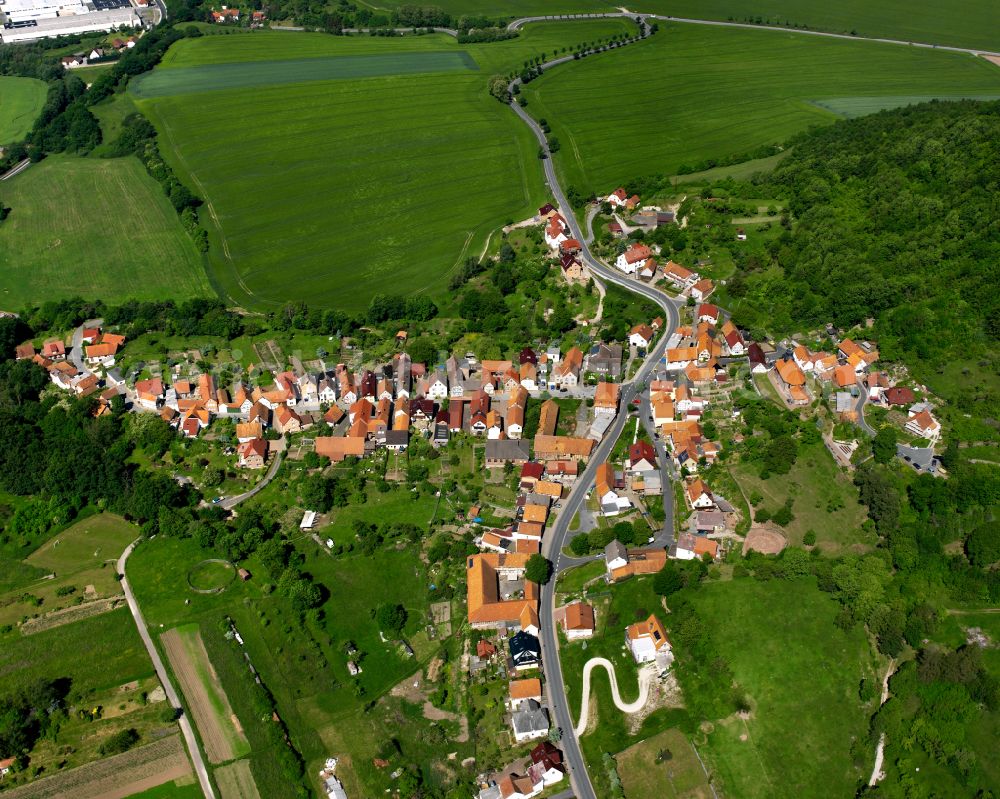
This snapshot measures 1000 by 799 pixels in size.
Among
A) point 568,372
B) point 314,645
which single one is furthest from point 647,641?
point 568,372

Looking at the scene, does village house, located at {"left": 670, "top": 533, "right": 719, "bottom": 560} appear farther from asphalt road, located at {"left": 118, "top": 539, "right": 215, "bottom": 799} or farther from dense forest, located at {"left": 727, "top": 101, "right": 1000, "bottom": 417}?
asphalt road, located at {"left": 118, "top": 539, "right": 215, "bottom": 799}

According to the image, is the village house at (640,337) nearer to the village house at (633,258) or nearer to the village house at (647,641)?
the village house at (633,258)

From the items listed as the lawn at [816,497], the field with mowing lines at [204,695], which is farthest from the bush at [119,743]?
the lawn at [816,497]

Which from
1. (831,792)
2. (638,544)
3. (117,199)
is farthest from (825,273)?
(117,199)

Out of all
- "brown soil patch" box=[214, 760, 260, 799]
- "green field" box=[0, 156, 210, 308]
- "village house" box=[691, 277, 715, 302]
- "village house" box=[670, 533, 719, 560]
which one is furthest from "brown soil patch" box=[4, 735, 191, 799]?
"village house" box=[691, 277, 715, 302]

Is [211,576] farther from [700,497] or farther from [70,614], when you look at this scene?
[700,497]

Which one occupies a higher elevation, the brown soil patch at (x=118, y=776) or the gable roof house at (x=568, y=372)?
the gable roof house at (x=568, y=372)

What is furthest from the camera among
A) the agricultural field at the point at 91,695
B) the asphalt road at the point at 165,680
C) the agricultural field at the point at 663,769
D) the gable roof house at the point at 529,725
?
the agricultural field at the point at 91,695
